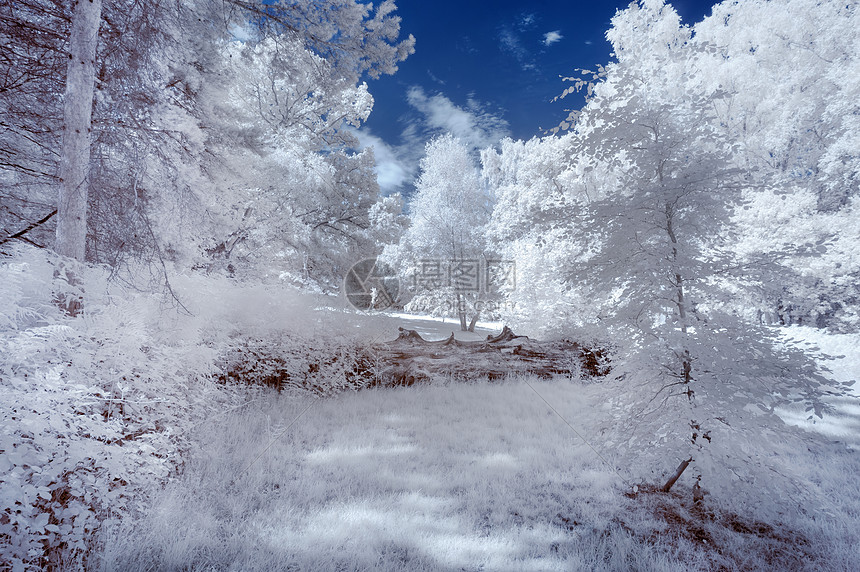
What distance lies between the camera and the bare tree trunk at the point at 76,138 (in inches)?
134

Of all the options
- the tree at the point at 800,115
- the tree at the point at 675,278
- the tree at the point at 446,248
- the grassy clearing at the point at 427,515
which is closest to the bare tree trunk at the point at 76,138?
the grassy clearing at the point at 427,515

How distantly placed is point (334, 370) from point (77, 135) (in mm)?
4840

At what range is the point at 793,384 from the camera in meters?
2.90

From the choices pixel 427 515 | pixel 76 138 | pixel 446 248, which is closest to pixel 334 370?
pixel 427 515

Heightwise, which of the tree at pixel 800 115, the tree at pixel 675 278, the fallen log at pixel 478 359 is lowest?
the fallen log at pixel 478 359

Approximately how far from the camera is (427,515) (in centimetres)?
334

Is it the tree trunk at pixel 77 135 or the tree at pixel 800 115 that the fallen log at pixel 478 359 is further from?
the tree trunk at pixel 77 135

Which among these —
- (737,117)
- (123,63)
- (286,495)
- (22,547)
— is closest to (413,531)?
(286,495)

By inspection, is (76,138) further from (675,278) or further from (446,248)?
(446,248)

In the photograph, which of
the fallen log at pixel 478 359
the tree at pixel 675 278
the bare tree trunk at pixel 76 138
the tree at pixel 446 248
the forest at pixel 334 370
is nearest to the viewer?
the forest at pixel 334 370

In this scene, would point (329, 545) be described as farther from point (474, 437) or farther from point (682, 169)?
point (682, 169)

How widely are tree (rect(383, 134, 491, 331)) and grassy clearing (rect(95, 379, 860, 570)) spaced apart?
10595mm

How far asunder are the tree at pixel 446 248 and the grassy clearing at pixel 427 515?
1060cm

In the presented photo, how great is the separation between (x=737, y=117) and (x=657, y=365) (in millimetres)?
16634
